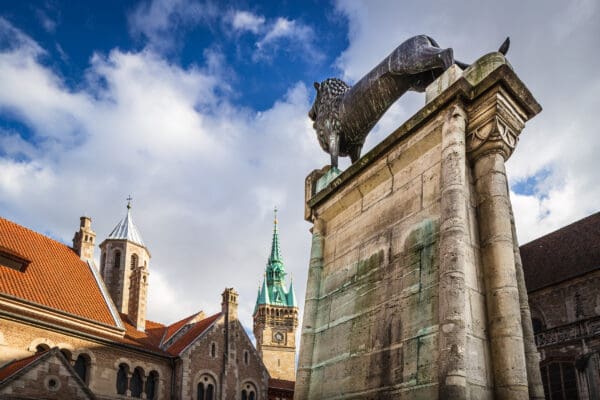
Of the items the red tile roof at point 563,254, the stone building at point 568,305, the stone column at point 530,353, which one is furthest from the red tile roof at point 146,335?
the stone column at point 530,353

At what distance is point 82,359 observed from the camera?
27.2m

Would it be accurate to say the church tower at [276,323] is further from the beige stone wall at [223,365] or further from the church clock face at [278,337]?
the beige stone wall at [223,365]

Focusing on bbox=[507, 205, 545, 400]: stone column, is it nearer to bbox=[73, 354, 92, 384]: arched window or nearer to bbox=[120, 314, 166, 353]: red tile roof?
bbox=[73, 354, 92, 384]: arched window

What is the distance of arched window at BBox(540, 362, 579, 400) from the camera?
83.6 feet

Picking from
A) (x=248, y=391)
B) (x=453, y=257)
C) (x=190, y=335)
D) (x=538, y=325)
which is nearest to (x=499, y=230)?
(x=453, y=257)

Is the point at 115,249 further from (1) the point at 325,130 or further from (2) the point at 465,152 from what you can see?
(2) the point at 465,152

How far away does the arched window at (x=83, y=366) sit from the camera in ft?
87.6

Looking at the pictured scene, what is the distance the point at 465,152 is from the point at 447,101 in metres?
0.60

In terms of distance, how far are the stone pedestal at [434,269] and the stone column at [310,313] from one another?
0.02 m

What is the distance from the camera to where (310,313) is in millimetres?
6816

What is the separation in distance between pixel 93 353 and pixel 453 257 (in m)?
26.5

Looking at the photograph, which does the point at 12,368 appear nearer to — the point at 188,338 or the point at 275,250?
the point at 188,338

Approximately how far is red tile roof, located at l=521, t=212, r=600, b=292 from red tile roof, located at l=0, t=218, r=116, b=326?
79.4ft

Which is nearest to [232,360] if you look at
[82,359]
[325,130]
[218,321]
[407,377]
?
[218,321]
